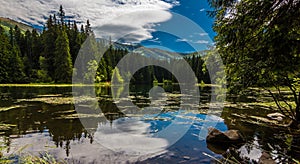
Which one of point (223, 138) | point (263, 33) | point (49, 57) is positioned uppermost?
point (49, 57)

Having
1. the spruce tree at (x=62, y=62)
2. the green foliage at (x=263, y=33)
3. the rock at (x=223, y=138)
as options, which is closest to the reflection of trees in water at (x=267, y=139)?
the rock at (x=223, y=138)

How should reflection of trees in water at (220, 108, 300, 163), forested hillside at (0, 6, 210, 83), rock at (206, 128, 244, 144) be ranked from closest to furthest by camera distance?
reflection of trees in water at (220, 108, 300, 163), rock at (206, 128, 244, 144), forested hillside at (0, 6, 210, 83)

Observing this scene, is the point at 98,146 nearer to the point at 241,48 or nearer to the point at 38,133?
the point at 38,133

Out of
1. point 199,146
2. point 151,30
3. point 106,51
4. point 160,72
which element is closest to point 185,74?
point 160,72

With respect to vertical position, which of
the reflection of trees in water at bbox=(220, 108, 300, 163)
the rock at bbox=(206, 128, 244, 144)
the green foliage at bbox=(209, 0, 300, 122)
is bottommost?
the reflection of trees in water at bbox=(220, 108, 300, 163)

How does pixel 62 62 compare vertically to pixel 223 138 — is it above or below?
above

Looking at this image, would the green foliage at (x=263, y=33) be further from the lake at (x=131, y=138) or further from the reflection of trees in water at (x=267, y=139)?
the reflection of trees in water at (x=267, y=139)

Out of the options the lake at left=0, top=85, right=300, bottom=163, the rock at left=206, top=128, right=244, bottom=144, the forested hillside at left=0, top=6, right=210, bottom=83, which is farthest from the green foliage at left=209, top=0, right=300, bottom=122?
the forested hillside at left=0, top=6, right=210, bottom=83

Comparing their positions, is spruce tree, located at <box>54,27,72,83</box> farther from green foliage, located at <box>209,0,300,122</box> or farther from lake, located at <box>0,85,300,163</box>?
green foliage, located at <box>209,0,300,122</box>

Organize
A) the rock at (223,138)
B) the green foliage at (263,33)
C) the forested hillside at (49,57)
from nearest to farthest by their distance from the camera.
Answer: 1. the green foliage at (263,33)
2. the rock at (223,138)
3. the forested hillside at (49,57)

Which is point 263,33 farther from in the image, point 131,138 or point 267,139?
point 131,138

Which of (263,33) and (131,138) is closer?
(263,33)

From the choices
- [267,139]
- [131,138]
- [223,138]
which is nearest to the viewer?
[223,138]

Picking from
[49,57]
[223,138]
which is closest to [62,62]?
[49,57]
